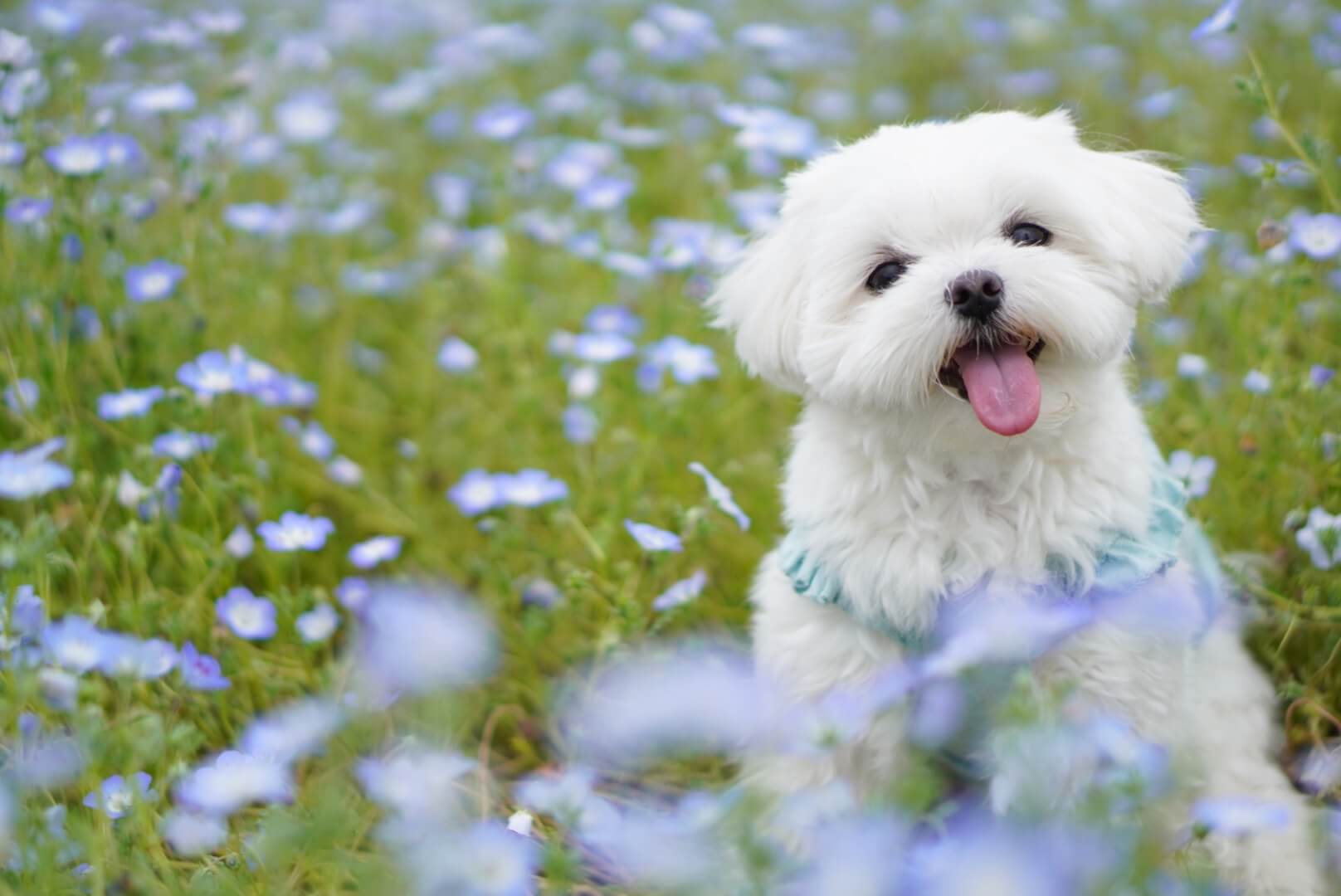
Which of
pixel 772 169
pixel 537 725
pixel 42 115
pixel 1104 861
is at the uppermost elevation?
pixel 1104 861

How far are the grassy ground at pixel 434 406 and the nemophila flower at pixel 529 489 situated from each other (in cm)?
7

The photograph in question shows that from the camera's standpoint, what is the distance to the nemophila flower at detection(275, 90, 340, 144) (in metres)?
4.41

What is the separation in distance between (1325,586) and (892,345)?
→ 3.54ft

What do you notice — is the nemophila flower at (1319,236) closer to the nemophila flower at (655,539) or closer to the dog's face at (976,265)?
the dog's face at (976,265)

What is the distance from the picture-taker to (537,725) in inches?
105

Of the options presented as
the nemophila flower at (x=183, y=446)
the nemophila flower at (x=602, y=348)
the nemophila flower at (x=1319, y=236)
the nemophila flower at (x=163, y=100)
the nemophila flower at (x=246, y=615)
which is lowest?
the nemophila flower at (x=246, y=615)

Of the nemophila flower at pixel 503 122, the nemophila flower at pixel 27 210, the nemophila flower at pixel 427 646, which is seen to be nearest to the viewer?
the nemophila flower at pixel 427 646

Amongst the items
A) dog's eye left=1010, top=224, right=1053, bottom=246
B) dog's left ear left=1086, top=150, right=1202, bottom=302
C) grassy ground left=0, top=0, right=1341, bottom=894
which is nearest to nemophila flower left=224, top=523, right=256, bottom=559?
grassy ground left=0, top=0, right=1341, bottom=894

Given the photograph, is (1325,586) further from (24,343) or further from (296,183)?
(296,183)

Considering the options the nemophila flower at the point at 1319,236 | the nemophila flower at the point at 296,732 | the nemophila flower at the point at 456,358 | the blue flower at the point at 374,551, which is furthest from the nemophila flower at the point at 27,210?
the nemophila flower at the point at 1319,236

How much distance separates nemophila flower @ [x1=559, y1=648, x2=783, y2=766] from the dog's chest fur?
0.31 m

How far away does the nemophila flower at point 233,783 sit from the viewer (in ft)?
5.70

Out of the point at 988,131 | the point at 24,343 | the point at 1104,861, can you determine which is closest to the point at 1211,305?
the point at 988,131

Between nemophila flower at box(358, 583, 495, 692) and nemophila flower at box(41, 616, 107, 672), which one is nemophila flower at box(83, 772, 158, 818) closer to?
nemophila flower at box(41, 616, 107, 672)
